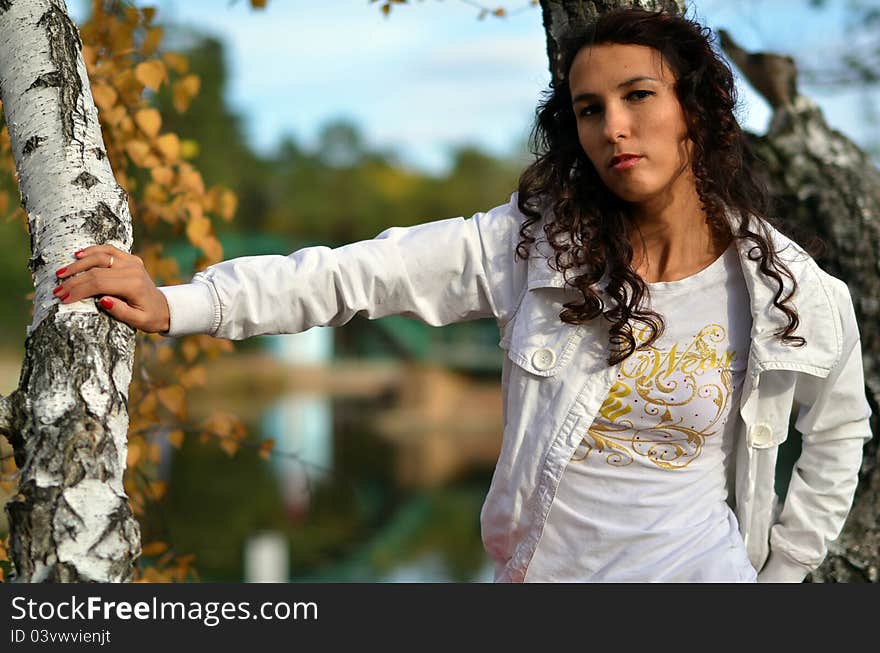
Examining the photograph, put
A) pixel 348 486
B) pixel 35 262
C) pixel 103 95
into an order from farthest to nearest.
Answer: pixel 348 486 → pixel 103 95 → pixel 35 262

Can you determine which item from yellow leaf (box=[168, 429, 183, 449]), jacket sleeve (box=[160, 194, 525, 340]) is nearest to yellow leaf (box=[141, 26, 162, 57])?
yellow leaf (box=[168, 429, 183, 449])

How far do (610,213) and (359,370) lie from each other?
986 inches

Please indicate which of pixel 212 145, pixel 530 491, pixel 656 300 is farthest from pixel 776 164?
pixel 212 145

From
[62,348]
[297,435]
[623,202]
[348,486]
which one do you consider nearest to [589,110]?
[623,202]

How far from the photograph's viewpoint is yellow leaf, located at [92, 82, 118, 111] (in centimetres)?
267

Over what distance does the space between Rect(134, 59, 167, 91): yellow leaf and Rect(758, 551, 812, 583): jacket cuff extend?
1764 millimetres

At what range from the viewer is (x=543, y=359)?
6.44 feet

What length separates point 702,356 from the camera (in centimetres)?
197

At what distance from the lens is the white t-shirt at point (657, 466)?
6.32ft

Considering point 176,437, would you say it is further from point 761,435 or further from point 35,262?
point 761,435

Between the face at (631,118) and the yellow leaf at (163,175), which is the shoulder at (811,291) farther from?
the yellow leaf at (163,175)

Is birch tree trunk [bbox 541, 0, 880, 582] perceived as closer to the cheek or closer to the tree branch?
the cheek

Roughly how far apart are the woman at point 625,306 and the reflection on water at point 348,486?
1.43 metres

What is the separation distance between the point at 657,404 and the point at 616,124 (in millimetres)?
487
